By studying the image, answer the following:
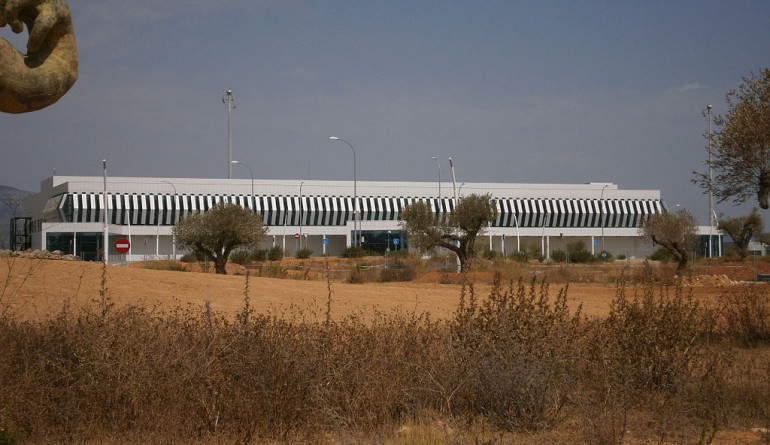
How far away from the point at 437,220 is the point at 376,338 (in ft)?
142

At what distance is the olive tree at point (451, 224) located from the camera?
51906 millimetres

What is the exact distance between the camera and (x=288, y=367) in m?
8.95

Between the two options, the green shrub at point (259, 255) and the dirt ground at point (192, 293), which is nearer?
the dirt ground at point (192, 293)

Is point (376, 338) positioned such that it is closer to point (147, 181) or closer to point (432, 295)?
point (432, 295)

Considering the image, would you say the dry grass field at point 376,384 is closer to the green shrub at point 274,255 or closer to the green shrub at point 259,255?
the green shrub at point 259,255

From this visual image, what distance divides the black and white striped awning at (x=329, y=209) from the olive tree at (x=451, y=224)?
30.9 meters

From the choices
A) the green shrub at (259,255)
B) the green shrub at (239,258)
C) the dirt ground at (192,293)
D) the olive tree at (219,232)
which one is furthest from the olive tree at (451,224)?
the dirt ground at (192,293)

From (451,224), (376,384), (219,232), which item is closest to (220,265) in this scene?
(219,232)

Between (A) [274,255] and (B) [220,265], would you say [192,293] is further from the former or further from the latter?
(A) [274,255]

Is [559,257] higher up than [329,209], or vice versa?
[329,209]

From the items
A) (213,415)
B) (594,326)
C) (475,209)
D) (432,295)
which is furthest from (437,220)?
(213,415)

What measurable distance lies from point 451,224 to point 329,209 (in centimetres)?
4342

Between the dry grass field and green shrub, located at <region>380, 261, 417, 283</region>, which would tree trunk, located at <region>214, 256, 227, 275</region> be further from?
the dry grass field

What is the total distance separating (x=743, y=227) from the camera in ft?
262
